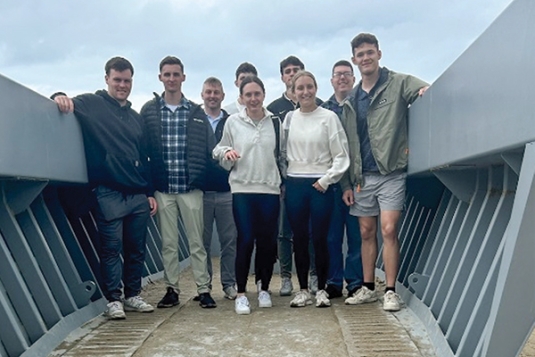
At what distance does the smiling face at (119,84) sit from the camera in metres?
4.49

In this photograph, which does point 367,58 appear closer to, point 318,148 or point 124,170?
point 318,148

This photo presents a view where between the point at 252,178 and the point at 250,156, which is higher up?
the point at 250,156

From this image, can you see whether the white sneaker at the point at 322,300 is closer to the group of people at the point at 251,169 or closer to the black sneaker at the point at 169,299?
the group of people at the point at 251,169

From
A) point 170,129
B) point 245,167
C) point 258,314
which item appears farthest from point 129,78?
point 258,314

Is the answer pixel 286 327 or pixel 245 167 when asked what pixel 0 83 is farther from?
pixel 286 327

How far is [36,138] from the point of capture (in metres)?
3.52

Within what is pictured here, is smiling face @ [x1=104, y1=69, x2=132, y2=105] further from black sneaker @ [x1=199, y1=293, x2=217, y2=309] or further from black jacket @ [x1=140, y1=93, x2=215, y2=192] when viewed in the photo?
black sneaker @ [x1=199, y1=293, x2=217, y2=309]

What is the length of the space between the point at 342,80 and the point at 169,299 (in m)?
2.36

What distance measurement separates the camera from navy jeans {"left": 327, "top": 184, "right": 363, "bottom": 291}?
4.99 metres

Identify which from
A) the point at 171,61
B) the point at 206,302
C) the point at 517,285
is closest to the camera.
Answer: the point at 517,285

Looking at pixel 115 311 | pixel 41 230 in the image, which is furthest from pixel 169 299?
pixel 41 230

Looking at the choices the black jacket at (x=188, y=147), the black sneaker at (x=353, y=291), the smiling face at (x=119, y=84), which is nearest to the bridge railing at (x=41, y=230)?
the smiling face at (x=119, y=84)

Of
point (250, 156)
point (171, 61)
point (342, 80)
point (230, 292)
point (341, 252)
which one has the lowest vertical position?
point (230, 292)

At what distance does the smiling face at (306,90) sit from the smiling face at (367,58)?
1.23 ft
